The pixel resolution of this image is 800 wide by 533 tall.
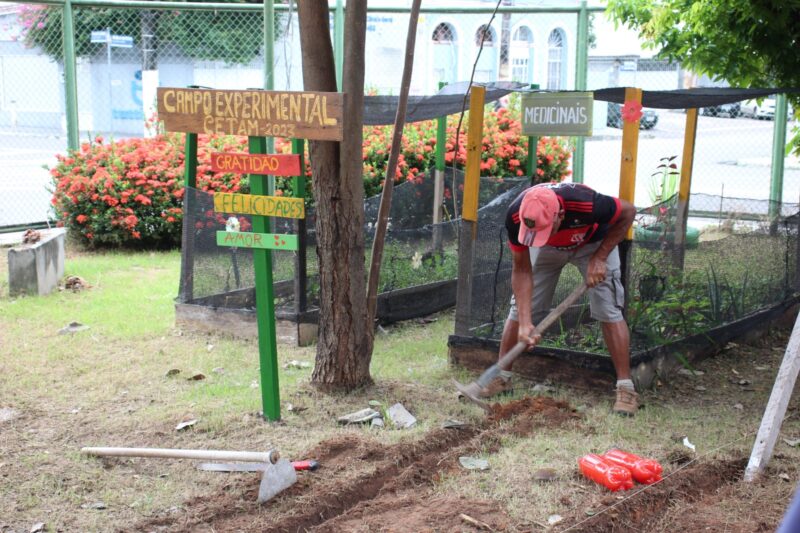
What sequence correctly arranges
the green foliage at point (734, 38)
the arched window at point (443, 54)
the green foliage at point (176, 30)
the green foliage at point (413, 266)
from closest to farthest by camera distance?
the green foliage at point (734, 38) < the green foliage at point (413, 266) < the green foliage at point (176, 30) < the arched window at point (443, 54)

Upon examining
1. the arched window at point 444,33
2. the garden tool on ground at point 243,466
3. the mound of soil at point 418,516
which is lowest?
the mound of soil at point 418,516

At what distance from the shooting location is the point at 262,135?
504 cm

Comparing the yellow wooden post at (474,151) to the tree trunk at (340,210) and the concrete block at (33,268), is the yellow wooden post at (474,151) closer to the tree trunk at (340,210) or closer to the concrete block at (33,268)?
the tree trunk at (340,210)

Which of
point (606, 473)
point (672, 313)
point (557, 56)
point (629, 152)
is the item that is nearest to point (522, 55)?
point (557, 56)

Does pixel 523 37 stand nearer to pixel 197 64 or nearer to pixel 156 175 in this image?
pixel 197 64

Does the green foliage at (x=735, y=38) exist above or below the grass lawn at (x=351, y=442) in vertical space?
above

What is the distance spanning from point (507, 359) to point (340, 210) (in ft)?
4.43

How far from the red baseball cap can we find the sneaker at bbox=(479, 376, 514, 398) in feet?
3.24

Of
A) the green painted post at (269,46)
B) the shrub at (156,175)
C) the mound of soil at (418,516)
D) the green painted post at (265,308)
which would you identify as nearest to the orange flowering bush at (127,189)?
the shrub at (156,175)

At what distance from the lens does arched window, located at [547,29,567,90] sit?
1191 centimetres

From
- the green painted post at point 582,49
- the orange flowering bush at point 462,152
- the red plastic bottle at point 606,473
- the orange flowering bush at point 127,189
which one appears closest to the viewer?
the red plastic bottle at point 606,473

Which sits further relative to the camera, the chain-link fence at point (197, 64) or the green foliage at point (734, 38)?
the chain-link fence at point (197, 64)

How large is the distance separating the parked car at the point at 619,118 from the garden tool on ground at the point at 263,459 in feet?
34.5

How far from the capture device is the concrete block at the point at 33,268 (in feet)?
27.0
